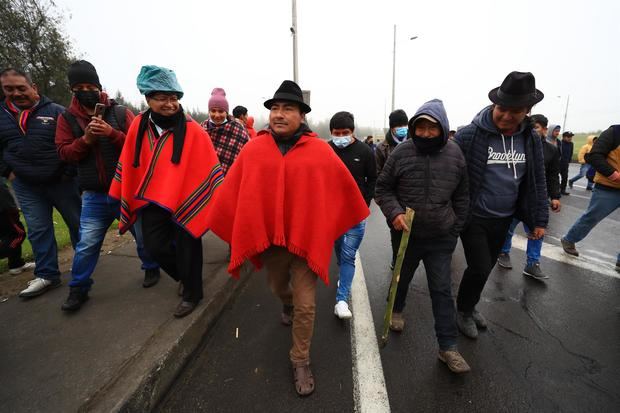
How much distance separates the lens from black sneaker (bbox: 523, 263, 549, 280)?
3.77 metres

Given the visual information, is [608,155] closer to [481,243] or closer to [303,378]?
[481,243]

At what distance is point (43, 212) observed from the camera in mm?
3223

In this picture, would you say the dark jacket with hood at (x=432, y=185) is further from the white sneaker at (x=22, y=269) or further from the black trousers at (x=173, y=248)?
the white sneaker at (x=22, y=269)

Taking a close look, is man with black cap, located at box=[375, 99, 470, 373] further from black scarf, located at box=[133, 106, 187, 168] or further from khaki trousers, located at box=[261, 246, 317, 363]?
black scarf, located at box=[133, 106, 187, 168]

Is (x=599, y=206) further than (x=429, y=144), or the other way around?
(x=599, y=206)

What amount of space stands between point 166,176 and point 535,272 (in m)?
4.53

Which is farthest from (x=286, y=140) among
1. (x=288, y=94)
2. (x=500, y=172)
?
(x=500, y=172)

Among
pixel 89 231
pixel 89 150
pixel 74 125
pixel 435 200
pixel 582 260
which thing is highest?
pixel 74 125

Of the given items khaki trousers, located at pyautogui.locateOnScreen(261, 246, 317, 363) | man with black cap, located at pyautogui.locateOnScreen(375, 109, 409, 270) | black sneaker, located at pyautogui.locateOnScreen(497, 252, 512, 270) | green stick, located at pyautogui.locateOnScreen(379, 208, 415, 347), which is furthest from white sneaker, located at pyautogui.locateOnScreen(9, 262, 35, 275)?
black sneaker, located at pyautogui.locateOnScreen(497, 252, 512, 270)

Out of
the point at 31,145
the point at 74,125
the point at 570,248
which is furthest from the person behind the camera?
the point at 570,248

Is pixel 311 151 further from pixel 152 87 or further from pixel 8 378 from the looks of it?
pixel 8 378

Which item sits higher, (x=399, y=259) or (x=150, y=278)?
(x=399, y=259)

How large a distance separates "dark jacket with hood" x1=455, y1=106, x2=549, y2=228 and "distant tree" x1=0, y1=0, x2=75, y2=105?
19.8 m

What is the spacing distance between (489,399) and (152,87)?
3.50m
